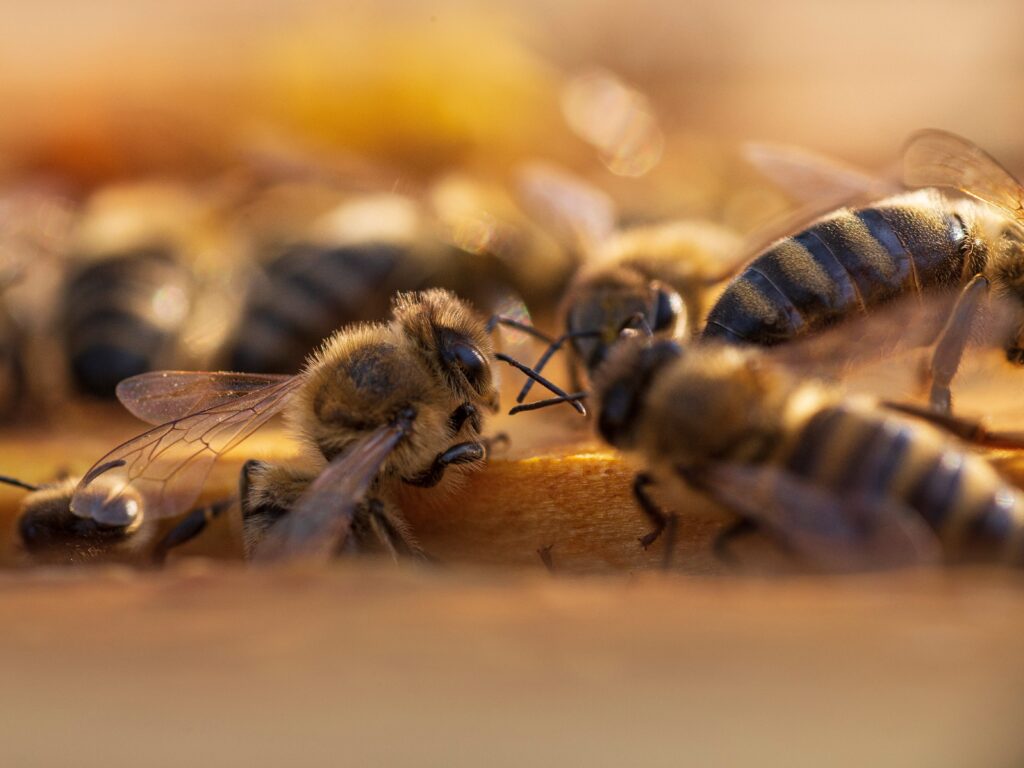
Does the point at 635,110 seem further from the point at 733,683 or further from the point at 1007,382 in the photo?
the point at 733,683

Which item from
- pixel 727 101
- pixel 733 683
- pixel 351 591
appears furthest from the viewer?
pixel 727 101

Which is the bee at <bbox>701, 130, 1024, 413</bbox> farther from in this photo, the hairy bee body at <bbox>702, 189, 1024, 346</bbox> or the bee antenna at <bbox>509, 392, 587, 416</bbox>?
the bee antenna at <bbox>509, 392, 587, 416</bbox>

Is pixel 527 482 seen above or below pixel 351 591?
below

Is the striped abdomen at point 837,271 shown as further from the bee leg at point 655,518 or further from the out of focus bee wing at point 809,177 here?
the out of focus bee wing at point 809,177

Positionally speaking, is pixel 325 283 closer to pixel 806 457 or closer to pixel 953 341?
pixel 953 341

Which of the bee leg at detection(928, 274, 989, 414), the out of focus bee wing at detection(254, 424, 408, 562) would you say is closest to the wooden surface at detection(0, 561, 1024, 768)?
the out of focus bee wing at detection(254, 424, 408, 562)

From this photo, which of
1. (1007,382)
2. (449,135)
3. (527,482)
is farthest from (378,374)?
(449,135)

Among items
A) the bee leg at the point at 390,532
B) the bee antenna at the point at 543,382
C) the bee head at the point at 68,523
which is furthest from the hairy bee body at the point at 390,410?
the bee head at the point at 68,523
